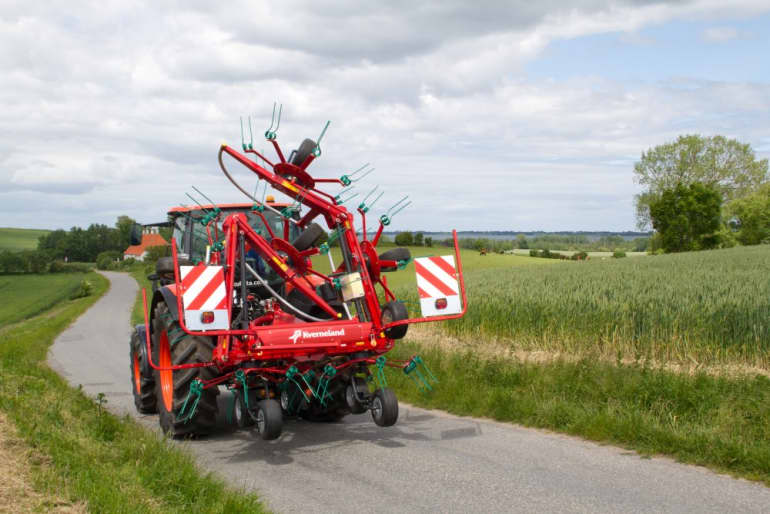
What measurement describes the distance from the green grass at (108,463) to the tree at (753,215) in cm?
6671

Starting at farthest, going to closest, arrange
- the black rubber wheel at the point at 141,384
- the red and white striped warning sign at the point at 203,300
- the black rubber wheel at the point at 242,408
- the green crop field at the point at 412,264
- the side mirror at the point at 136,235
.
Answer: the black rubber wheel at the point at 141,384, the side mirror at the point at 136,235, the green crop field at the point at 412,264, the black rubber wheel at the point at 242,408, the red and white striped warning sign at the point at 203,300

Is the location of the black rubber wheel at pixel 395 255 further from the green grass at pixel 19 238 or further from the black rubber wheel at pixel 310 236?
the green grass at pixel 19 238

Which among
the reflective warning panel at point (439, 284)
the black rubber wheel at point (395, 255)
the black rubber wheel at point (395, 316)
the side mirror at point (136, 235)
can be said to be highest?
the side mirror at point (136, 235)

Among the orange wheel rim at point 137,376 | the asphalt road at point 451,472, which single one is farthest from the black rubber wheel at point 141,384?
the asphalt road at point 451,472

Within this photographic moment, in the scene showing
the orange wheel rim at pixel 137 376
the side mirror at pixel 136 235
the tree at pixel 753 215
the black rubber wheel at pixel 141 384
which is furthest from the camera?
the tree at pixel 753 215

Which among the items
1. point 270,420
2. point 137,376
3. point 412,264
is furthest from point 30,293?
point 270,420

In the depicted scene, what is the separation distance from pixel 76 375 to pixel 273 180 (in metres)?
7.65

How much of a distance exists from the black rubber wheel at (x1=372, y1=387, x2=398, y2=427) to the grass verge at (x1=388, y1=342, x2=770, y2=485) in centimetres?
167

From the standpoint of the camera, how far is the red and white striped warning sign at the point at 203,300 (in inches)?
230

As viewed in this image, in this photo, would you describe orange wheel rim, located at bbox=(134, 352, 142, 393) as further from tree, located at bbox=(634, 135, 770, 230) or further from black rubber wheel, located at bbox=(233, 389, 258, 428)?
tree, located at bbox=(634, 135, 770, 230)

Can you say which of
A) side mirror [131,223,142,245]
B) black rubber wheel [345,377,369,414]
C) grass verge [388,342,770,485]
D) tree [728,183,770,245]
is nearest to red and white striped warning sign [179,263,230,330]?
black rubber wheel [345,377,369,414]

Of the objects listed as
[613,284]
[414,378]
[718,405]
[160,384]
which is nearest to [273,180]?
[160,384]

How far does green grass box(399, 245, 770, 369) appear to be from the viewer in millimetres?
9000

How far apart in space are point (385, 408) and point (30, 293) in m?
58.2
